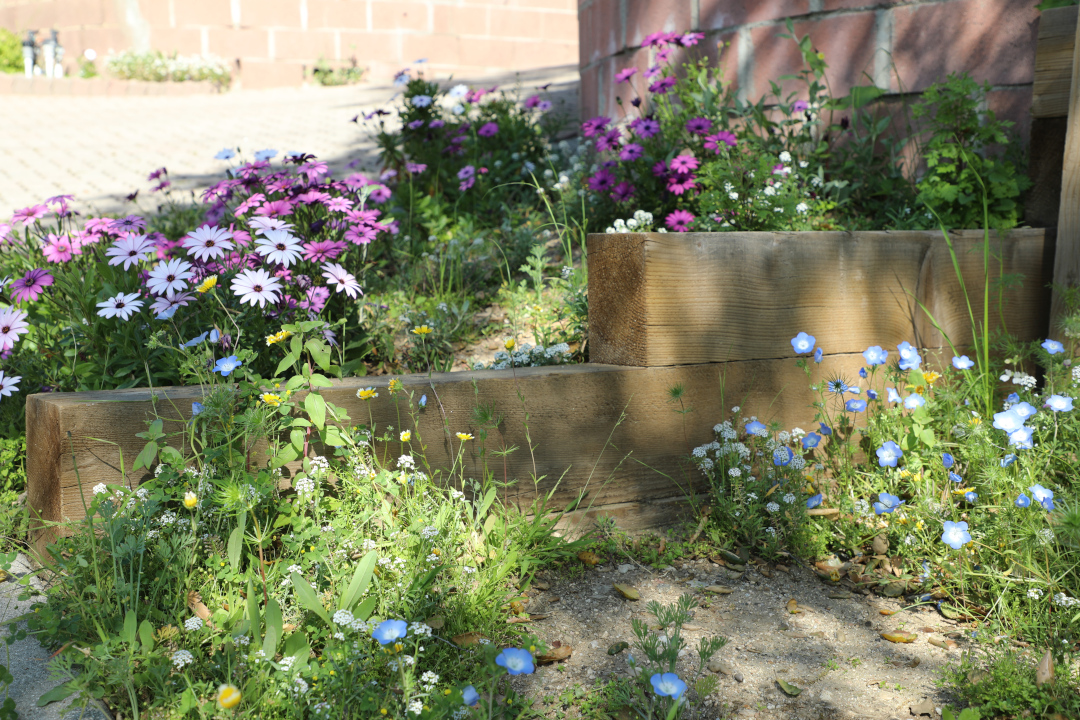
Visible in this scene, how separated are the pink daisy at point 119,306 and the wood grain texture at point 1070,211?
10.1 ft

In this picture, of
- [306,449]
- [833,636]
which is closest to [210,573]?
[306,449]

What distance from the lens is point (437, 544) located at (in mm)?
1958

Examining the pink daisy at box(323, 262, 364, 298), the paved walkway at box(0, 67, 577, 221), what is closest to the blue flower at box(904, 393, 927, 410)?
the pink daisy at box(323, 262, 364, 298)

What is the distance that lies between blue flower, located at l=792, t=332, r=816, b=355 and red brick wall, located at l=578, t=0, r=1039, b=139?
1439 mm

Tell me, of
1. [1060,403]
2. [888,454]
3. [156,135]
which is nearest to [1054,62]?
[1060,403]

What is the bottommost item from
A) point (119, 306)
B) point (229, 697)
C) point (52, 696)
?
point (52, 696)

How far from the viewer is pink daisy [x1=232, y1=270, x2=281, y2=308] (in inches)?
87.4

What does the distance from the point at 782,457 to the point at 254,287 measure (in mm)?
1642

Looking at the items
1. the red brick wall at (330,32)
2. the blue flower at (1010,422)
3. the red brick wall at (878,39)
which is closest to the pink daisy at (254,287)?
the blue flower at (1010,422)

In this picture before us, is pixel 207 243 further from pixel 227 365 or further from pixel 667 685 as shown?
pixel 667 685

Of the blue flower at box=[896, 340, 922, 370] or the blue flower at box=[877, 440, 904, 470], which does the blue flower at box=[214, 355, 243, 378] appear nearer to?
the blue flower at box=[877, 440, 904, 470]

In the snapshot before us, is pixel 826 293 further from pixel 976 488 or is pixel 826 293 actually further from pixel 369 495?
pixel 369 495

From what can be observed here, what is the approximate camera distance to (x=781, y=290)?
2.60m

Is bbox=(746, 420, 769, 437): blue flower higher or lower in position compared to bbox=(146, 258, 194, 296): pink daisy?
lower
